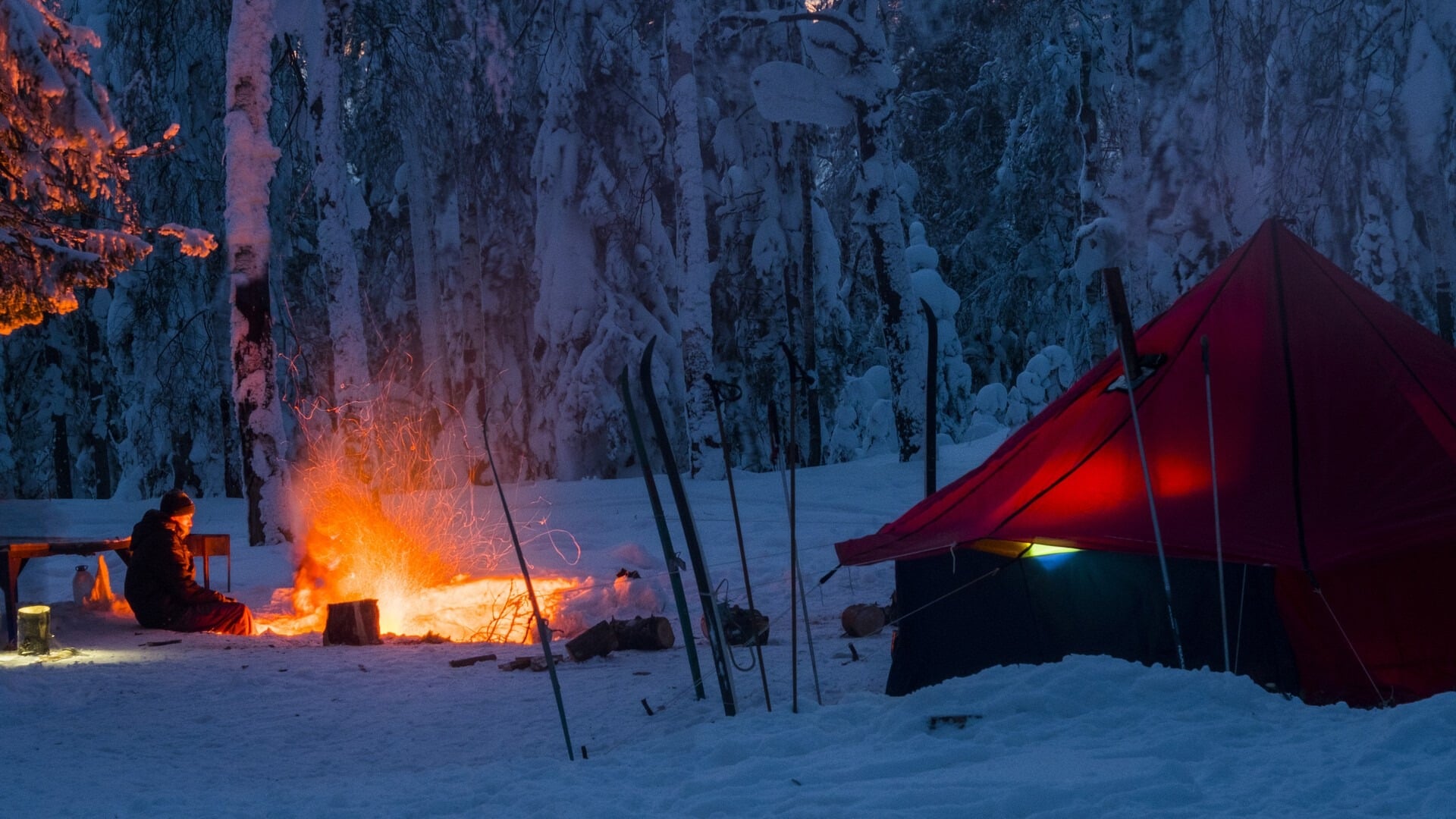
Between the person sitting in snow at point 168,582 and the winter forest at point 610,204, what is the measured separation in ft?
5.33

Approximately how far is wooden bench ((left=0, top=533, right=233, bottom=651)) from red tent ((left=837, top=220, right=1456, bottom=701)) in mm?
5320

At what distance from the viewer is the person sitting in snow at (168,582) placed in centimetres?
841

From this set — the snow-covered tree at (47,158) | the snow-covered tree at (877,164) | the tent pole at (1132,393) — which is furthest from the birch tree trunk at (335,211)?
the tent pole at (1132,393)

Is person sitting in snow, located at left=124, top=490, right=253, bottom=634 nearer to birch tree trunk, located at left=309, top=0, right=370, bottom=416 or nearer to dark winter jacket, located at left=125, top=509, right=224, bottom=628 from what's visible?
dark winter jacket, located at left=125, top=509, right=224, bottom=628

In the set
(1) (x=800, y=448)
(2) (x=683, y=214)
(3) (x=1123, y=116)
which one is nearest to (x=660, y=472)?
(2) (x=683, y=214)

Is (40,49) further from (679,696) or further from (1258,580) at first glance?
(1258,580)

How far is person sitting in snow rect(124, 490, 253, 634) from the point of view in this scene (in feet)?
27.6

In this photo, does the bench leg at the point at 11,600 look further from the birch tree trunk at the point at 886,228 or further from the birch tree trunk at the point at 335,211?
the birch tree trunk at the point at 886,228

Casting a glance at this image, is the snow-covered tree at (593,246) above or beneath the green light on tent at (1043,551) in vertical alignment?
above

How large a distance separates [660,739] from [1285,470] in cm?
297

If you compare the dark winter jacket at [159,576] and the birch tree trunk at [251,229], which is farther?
the birch tree trunk at [251,229]

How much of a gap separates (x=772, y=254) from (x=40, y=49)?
13.5 meters

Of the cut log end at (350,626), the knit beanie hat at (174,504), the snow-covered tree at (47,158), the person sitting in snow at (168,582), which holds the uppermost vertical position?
the snow-covered tree at (47,158)

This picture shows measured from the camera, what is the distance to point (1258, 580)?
16.6 ft
